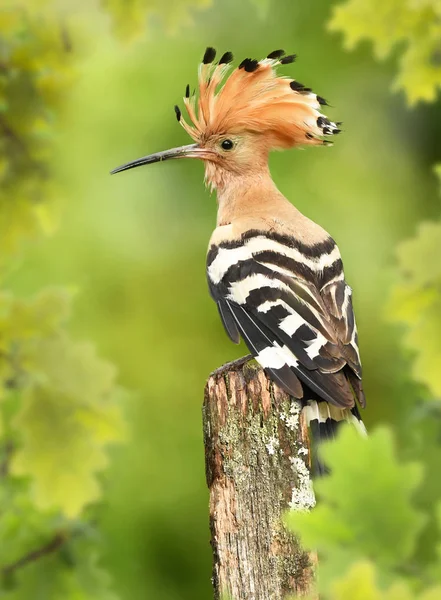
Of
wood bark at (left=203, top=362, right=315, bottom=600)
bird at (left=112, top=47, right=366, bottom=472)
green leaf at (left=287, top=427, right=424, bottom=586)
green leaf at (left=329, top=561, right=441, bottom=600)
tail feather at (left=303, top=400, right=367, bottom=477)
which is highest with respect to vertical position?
bird at (left=112, top=47, right=366, bottom=472)

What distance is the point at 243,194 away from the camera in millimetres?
2965

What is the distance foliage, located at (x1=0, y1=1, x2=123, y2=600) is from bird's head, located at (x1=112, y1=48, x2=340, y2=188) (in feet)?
1.23

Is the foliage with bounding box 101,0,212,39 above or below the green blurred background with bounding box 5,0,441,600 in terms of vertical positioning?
below

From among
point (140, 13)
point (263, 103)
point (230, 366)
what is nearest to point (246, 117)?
point (263, 103)

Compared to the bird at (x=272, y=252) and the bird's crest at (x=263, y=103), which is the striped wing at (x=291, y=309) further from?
the bird's crest at (x=263, y=103)

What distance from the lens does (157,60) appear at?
4785mm

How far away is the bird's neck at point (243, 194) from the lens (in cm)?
286

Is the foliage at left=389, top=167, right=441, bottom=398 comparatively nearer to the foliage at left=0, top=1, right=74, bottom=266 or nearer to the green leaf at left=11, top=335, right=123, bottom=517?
the green leaf at left=11, top=335, right=123, bottom=517

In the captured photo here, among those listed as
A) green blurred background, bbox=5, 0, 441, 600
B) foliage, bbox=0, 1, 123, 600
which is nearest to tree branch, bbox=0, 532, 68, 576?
foliage, bbox=0, 1, 123, 600

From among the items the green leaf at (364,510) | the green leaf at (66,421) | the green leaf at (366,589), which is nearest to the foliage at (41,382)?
the green leaf at (66,421)

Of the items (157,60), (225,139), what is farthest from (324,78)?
(225,139)

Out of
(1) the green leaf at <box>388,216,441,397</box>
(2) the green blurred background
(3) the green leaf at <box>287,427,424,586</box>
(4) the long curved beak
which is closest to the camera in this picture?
(3) the green leaf at <box>287,427,424,586</box>

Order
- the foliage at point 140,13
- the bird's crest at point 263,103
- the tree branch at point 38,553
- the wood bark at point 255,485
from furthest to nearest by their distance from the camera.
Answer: the bird's crest at point 263,103
the tree branch at point 38,553
the foliage at point 140,13
the wood bark at point 255,485

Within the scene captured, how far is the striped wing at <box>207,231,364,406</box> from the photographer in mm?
2145
